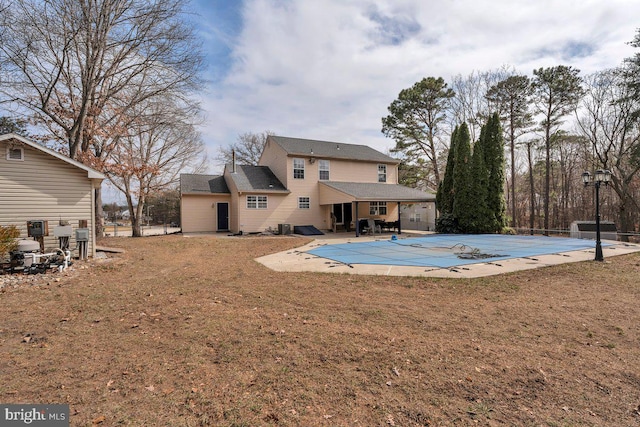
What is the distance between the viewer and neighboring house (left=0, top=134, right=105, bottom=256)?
8320 millimetres

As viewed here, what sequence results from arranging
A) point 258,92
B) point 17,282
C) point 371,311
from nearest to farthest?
point 371,311, point 17,282, point 258,92

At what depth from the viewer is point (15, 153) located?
8422mm

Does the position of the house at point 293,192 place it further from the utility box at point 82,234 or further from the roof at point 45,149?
the utility box at point 82,234

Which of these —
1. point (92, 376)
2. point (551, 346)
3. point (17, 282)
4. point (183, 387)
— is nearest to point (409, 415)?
point (183, 387)

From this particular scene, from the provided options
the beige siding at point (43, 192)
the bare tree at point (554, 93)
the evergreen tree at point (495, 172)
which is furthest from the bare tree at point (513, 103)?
the beige siding at point (43, 192)

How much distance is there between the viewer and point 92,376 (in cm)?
274

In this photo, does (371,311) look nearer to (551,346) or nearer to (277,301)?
(277,301)

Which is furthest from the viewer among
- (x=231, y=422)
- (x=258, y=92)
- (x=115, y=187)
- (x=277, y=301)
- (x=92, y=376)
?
(x=115, y=187)

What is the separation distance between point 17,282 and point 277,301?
19.1 feet

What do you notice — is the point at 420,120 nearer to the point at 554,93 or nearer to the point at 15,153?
the point at 554,93

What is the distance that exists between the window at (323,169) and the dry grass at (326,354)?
1540 centimetres

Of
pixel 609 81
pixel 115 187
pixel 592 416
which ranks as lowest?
pixel 592 416

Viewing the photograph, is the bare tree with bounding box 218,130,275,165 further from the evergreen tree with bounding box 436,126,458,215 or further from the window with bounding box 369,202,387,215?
the evergreen tree with bounding box 436,126,458,215

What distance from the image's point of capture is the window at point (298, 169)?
20.1 m
